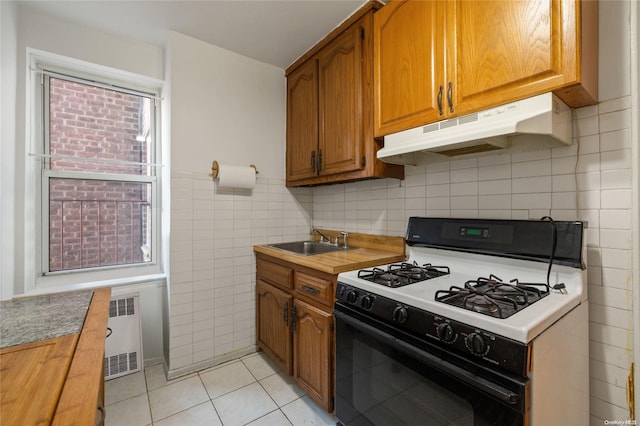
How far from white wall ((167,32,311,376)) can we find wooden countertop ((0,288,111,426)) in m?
1.12

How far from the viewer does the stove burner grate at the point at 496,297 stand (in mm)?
894

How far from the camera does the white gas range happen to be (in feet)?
2.57

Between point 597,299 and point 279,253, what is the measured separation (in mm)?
1571

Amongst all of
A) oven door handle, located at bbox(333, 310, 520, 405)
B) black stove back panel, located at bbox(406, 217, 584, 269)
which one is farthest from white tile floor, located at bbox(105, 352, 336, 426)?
black stove back panel, located at bbox(406, 217, 584, 269)

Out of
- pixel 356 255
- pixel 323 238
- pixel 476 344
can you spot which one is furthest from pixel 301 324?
pixel 476 344

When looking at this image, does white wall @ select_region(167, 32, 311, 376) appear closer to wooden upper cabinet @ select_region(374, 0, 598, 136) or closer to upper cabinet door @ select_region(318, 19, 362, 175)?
upper cabinet door @ select_region(318, 19, 362, 175)

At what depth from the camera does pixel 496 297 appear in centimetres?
98

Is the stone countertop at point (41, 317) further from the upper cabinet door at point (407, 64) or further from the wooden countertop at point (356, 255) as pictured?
the upper cabinet door at point (407, 64)

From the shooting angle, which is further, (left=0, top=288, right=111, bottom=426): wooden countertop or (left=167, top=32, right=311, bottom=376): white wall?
(left=167, top=32, right=311, bottom=376): white wall

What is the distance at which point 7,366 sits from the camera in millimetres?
710

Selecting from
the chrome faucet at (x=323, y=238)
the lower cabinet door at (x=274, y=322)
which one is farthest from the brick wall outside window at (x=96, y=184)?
the chrome faucet at (x=323, y=238)

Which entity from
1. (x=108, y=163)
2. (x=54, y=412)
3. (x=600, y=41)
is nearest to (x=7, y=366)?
(x=54, y=412)

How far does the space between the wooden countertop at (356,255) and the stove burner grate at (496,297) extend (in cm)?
53

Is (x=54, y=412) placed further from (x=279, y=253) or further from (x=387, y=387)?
(x=279, y=253)
